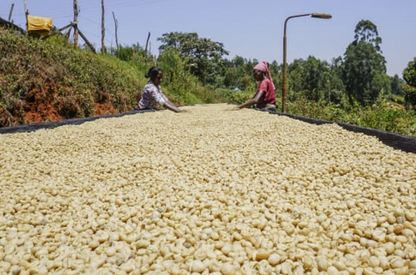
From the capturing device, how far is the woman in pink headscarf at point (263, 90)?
5.19 m

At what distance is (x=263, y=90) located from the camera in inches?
205

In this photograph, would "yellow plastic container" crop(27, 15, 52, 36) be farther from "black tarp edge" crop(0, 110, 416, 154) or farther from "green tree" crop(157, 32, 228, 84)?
"green tree" crop(157, 32, 228, 84)

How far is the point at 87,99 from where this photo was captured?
238 inches

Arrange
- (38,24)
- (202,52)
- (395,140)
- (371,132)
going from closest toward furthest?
1. (395,140)
2. (371,132)
3. (38,24)
4. (202,52)

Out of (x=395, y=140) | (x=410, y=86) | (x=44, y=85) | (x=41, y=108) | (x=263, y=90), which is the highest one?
Result: (x=410, y=86)

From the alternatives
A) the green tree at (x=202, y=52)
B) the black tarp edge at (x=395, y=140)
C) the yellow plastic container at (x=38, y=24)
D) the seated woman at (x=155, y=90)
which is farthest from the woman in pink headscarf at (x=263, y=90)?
the green tree at (x=202, y=52)

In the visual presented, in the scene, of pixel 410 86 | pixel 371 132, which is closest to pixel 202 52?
pixel 410 86

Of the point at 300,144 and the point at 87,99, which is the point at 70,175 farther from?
the point at 87,99

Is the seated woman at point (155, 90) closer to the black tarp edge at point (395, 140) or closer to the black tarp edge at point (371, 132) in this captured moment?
the black tarp edge at point (371, 132)

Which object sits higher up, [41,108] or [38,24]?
[38,24]

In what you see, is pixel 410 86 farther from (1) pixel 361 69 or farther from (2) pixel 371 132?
(1) pixel 361 69

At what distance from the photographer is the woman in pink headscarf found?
5.19m

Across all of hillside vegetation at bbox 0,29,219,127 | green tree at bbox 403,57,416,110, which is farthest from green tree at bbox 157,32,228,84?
hillside vegetation at bbox 0,29,219,127

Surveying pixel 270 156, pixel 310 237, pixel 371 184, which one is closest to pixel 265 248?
pixel 310 237
